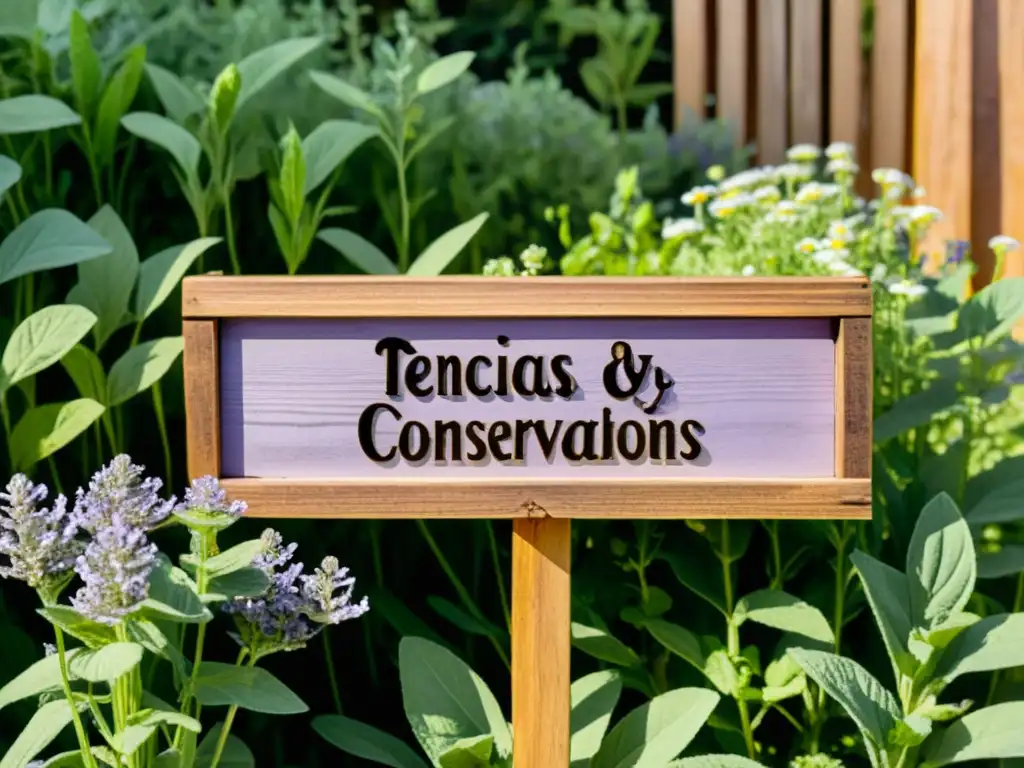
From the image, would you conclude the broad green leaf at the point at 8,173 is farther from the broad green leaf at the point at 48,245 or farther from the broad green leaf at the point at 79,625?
the broad green leaf at the point at 79,625

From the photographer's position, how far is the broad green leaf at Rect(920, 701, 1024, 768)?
123 cm

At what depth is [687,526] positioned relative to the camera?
1.51m

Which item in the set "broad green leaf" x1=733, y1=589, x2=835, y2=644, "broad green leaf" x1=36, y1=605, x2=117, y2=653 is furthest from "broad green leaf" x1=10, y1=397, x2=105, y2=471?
"broad green leaf" x1=733, y1=589, x2=835, y2=644

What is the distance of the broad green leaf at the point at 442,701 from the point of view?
127 cm

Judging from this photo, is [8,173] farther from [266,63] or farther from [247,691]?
[247,691]

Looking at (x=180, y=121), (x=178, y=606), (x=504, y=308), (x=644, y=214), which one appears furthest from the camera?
(x=644, y=214)

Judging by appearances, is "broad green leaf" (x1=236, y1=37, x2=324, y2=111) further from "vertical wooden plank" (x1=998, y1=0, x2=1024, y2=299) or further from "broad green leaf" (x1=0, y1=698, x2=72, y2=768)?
"vertical wooden plank" (x1=998, y1=0, x2=1024, y2=299)

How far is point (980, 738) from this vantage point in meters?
1.26

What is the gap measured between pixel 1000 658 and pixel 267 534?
2.62 feet

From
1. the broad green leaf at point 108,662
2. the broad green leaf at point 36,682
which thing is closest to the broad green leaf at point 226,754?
the broad green leaf at point 36,682

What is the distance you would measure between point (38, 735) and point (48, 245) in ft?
1.77

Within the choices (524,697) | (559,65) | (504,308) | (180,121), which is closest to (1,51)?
(180,121)

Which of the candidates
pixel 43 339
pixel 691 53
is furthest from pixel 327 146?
pixel 691 53

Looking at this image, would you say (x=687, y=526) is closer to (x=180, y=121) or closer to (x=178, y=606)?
(x=178, y=606)
